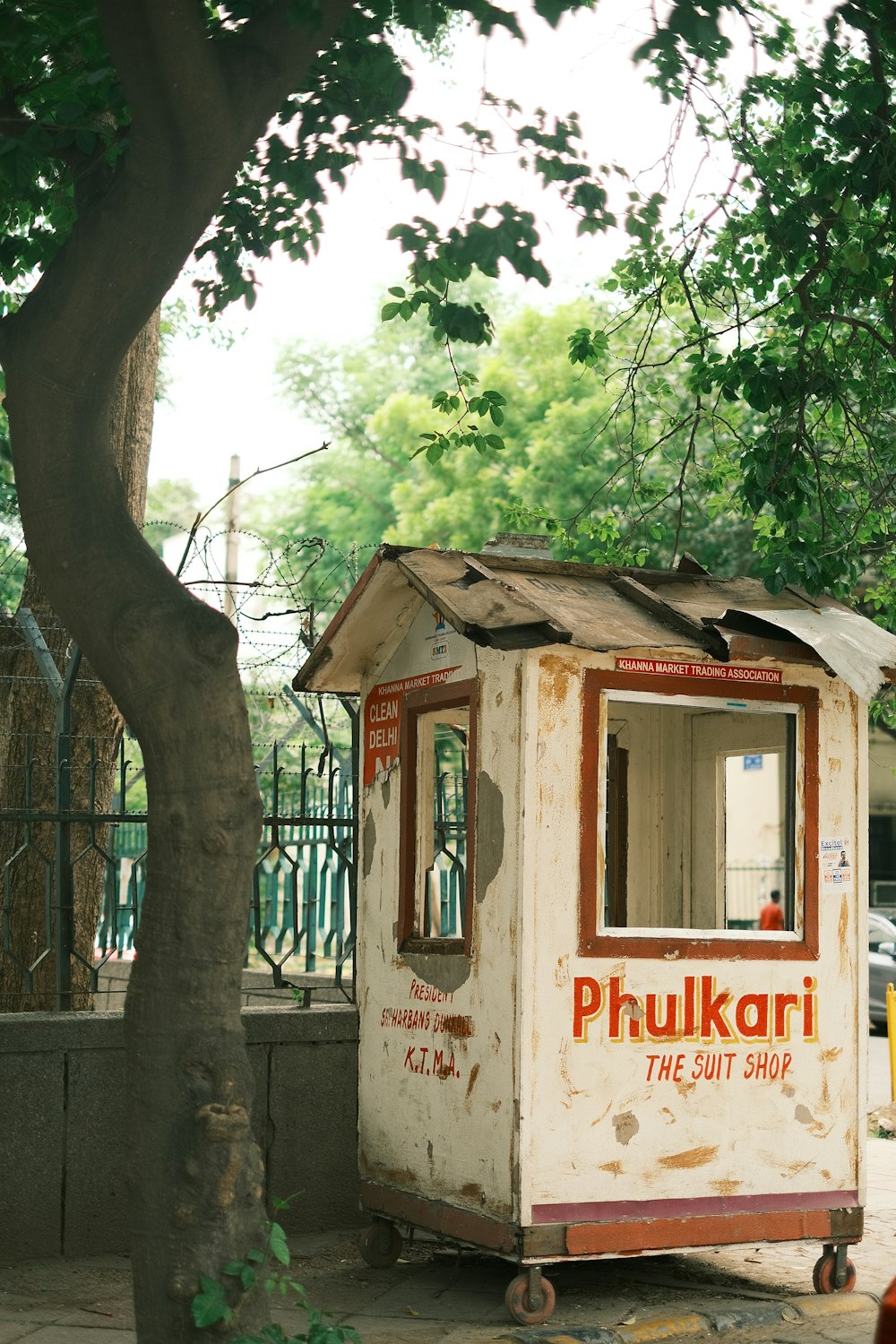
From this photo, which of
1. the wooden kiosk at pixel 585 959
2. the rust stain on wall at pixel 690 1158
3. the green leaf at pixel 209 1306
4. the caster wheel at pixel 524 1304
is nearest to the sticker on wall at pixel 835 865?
the wooden kiosk at pixel 585 959

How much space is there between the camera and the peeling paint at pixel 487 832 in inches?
240

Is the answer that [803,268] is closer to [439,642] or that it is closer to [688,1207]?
[439,642]

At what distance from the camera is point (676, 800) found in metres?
7.81

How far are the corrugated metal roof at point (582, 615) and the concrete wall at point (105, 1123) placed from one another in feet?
5.80

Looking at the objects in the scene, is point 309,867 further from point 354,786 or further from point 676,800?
point 676,800

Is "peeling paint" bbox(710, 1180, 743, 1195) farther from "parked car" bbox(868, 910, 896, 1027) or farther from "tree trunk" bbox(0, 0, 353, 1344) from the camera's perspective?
"parked car" bbox(868, 910, 896, 1027)

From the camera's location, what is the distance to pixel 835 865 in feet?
21.7

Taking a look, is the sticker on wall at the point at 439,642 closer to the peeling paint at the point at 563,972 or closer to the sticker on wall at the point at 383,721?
the sticker on wall at the point at 383,721

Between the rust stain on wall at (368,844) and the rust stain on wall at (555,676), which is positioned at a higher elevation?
the rust stain on wall at (555,676)

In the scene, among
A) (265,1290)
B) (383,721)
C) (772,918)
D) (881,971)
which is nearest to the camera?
(265,1290)

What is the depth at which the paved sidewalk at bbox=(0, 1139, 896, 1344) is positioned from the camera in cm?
576

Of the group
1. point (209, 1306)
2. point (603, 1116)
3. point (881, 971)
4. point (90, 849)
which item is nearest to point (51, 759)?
point (90, 849)

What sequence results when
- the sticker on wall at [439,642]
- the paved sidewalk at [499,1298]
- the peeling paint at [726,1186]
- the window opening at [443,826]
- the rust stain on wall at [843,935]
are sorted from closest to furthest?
the paved sidewalk at [499,1298] → the peeling paint at [726,1186] → the rust stain on wall at [843,935] → the sticker on wall at [439,642] → the window opening at [443,826]

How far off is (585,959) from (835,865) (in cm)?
135
